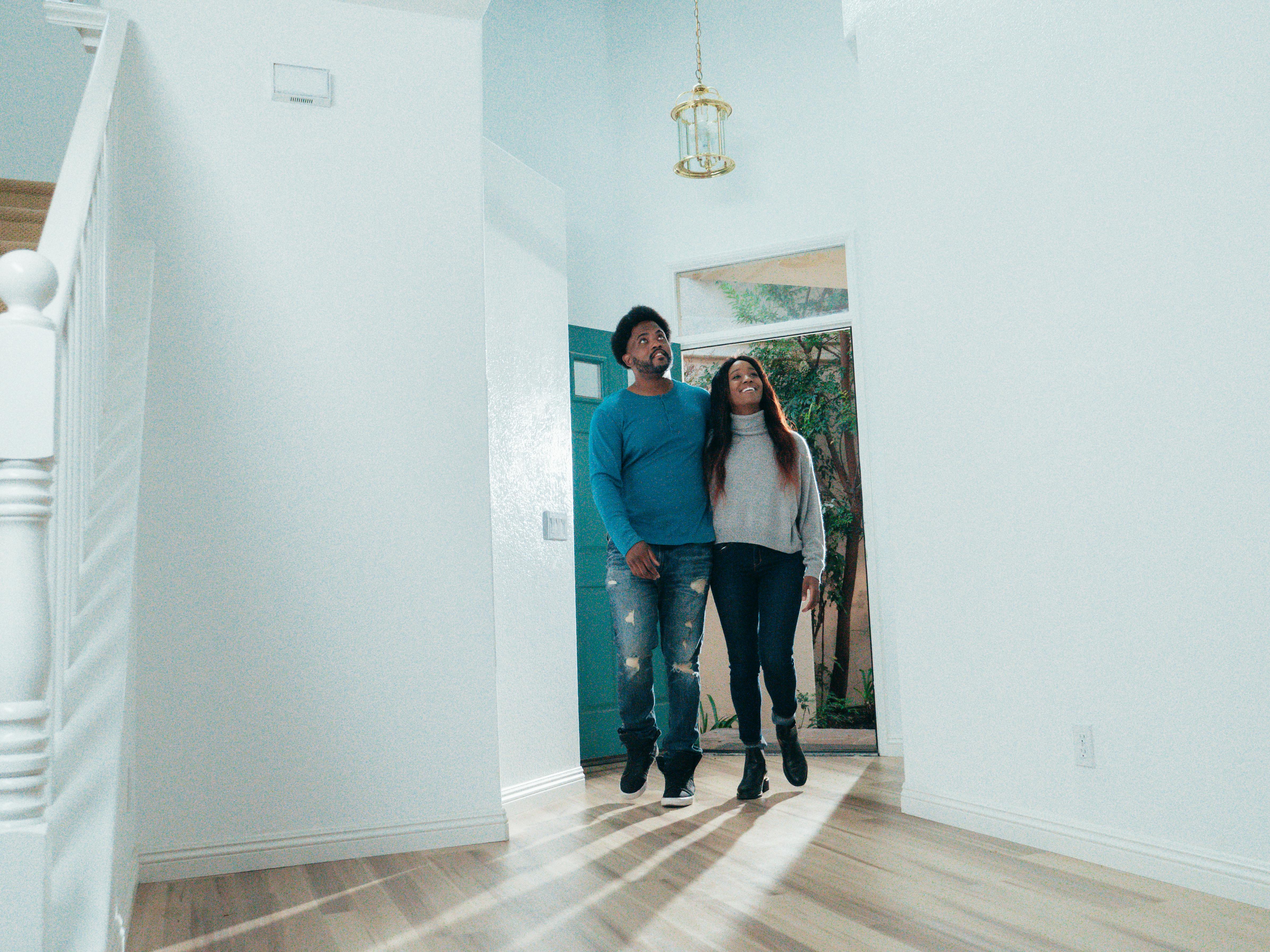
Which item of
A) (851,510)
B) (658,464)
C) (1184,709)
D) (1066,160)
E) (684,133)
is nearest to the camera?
(1184,709)

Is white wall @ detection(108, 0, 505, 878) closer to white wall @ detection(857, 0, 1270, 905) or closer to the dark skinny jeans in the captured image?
the dark skinny jeans

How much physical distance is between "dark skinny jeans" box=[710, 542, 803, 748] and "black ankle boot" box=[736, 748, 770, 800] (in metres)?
0.03

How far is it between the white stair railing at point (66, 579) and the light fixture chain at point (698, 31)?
3.13m

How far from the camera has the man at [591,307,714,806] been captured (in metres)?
2.91

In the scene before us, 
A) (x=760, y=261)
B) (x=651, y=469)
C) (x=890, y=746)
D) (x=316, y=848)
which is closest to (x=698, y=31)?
(x=760, y=261)

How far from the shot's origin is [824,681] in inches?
203

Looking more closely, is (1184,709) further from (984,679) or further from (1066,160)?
(1066,160)

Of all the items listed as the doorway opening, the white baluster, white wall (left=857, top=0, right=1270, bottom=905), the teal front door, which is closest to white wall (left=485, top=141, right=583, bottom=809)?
the teal front door

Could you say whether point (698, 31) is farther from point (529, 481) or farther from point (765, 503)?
point (765, 503)

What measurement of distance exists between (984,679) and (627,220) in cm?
303

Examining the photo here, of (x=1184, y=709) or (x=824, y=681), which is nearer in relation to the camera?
(x=1184, y=709)

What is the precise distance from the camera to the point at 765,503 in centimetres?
291

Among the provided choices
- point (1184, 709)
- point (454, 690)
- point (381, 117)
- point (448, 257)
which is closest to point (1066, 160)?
point (1184, 709)

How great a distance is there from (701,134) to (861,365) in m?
1.21
